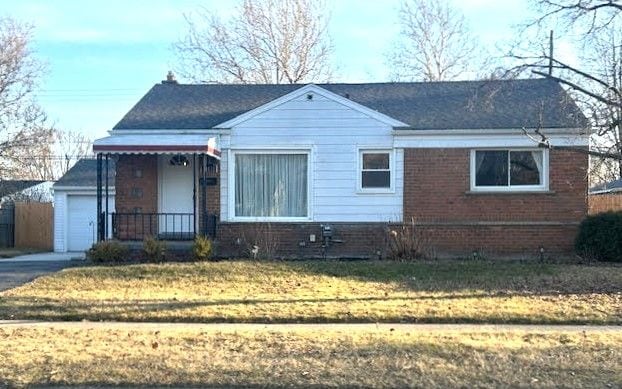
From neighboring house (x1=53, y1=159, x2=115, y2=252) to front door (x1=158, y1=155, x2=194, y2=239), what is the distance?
7.36 m

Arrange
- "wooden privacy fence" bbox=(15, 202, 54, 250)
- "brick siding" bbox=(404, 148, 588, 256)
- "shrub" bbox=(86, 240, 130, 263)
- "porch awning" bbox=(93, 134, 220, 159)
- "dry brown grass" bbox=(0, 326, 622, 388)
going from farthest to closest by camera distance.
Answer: "wooden privacy fence" bbox=(15, 202, 54, 250) → "brick siding" bbox=(404, 148, 588, 256) → "porch awning" bbox=(93, 134, 220, 159) → "shrub" bbox=(86, 240, 130, 263) → "dry brown grass" bbox=(0, 326, 622, 388)

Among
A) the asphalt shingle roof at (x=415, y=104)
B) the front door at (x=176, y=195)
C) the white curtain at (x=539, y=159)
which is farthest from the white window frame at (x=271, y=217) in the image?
the white curtain at (x=539, y=159)

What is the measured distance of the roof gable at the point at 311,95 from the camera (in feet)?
56.6

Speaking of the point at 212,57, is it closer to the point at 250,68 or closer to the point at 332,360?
the point at 250,68

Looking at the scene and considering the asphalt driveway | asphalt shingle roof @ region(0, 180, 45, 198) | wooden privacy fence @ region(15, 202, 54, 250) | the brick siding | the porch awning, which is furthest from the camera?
asphalt shingle roof @ region(0, 180, 45, 198)

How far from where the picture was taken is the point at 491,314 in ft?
33.8

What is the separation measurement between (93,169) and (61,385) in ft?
68.1

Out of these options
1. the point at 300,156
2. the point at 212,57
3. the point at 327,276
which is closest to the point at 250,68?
the point at 212,57

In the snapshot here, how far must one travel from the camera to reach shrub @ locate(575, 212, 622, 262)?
50.8 ft

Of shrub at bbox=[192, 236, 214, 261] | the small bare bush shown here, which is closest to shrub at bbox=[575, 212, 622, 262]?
the small bare bush

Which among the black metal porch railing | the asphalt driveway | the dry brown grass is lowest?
the asphalt driveway

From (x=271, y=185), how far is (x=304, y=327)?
324 inches

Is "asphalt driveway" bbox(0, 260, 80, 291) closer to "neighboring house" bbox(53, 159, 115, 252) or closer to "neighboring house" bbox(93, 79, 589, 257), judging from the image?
"neighboring house" bbox(93, 79, 589, 257)

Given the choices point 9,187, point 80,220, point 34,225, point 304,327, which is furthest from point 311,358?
point 9,187
